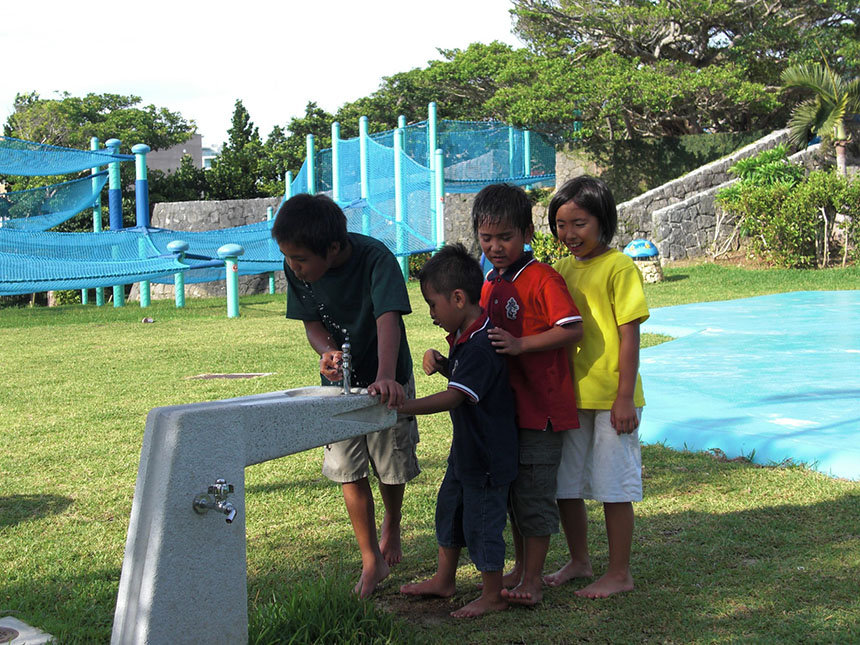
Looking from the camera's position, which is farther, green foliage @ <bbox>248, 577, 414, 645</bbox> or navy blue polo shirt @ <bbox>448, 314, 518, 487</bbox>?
navy blue polo shirt @ <bbox>448, 314, 518, 487</bbox>

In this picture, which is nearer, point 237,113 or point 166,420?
point 166,420

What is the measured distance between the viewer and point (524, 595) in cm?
273

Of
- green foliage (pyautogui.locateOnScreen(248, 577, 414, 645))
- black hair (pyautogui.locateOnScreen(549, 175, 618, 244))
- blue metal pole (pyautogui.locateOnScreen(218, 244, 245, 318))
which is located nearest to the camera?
green foliage (pyautogui.locateOnScreen(248, 577, 414, 645))

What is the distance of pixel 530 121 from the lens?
2028 centimetres

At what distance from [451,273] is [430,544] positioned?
44.5 inches

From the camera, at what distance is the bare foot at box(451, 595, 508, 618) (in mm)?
2699

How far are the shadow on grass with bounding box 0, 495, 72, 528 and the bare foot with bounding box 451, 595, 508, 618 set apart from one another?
1.94m

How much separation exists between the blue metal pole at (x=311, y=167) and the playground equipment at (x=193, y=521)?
16963mm

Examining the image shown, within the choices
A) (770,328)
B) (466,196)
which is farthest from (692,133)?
(770,328)

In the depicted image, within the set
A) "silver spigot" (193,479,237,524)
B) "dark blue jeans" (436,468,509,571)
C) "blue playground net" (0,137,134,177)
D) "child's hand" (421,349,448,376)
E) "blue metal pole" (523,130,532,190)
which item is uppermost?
"blue metal pole" (523,130,532,190)

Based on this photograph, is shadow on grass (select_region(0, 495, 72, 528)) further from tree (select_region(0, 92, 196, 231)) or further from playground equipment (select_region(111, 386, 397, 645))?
tree (select_region(0, 92, 196, 231))

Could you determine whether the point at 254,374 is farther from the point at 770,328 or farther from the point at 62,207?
the point at 62,207

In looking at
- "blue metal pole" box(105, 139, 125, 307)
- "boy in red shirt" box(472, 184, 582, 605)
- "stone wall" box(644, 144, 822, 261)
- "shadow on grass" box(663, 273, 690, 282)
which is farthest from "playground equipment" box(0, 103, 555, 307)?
"boy in red shirt" box(472, 184, 582, 605)

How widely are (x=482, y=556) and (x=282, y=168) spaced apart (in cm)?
2389
